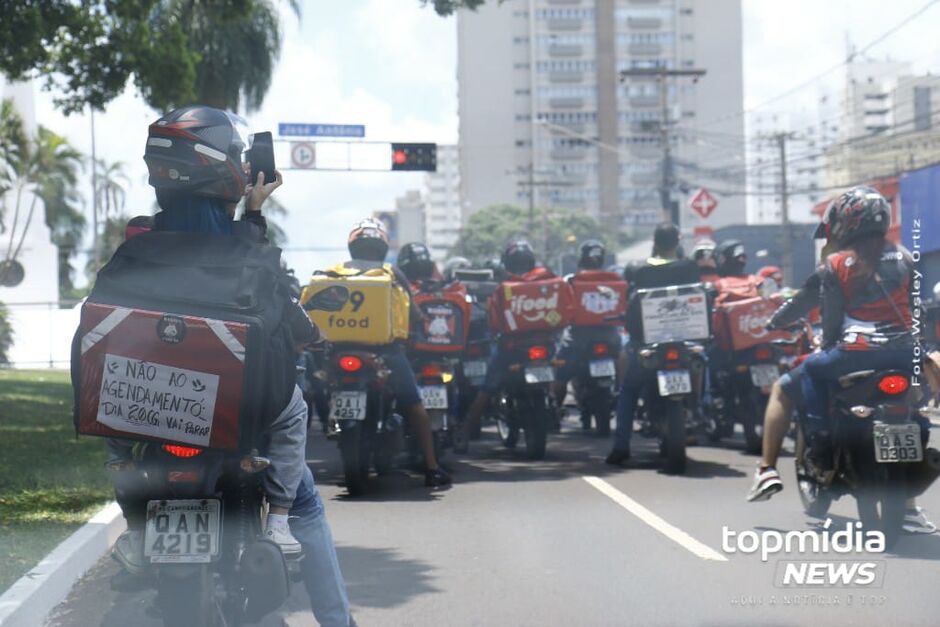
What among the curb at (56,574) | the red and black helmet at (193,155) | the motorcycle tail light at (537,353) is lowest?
the curb at (56,574)

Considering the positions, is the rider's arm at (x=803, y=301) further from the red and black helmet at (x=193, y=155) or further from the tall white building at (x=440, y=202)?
the tall white building at (x=440, y=202)

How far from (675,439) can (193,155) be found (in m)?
6.95

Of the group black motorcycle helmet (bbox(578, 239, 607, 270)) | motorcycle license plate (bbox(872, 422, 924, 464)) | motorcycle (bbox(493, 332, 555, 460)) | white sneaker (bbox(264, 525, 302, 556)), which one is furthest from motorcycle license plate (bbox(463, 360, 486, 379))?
white sneaker (bbox(264, 525, 302, 556))

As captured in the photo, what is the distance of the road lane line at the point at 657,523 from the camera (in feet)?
24.0

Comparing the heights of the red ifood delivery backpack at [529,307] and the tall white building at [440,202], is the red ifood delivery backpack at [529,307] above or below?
below

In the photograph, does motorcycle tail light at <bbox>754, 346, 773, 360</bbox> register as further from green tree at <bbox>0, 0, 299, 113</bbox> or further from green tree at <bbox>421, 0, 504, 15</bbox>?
green tree at <bbox>0, 0, 299, 113</bbox>

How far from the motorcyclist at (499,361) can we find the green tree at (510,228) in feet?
293

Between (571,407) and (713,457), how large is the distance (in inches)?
266

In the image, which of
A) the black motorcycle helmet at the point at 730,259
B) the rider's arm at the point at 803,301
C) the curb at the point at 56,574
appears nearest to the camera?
the curb at the point at 56,574

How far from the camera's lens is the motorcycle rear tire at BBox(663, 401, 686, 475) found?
1076 centimetres

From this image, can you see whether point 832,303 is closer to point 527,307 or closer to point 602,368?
point 527,307

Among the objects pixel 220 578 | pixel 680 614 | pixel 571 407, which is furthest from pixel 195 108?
pixel 571 407

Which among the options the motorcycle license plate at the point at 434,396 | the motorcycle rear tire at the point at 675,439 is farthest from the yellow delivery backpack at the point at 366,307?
the motorcycle rear tire at the point at 675,439

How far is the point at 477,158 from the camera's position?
4906 inches
